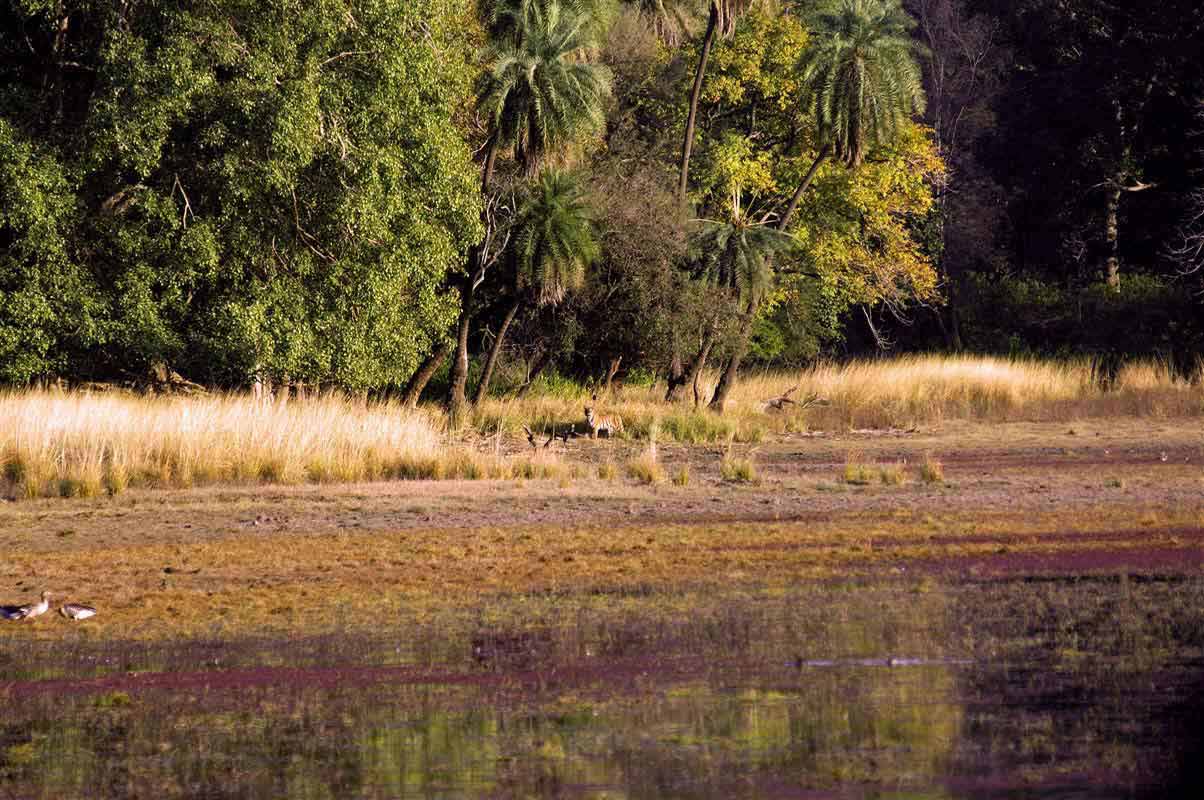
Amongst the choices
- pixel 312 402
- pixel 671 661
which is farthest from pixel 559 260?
pixel 671 661

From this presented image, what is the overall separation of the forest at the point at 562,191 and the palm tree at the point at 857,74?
0.08 metres

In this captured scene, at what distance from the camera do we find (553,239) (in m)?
36.9

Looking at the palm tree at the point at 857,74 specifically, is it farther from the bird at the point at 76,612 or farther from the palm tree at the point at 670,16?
the bird at the point at 76,612

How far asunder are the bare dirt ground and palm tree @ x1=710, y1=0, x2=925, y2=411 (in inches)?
773

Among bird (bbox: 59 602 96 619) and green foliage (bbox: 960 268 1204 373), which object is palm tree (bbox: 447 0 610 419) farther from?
bird (bbox: 59 602 96 619)

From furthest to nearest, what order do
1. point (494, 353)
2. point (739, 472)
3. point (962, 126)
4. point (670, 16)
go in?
1. point (962, 126)
2. point (670, 16)
3. point (494, 353)
4. point (739, 472)

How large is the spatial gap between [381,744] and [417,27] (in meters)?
26.0

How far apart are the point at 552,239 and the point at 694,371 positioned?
21.1 ft

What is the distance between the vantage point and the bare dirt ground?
13656mm

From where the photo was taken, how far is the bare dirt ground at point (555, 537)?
44.8 feet

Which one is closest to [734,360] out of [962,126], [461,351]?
[461,351]

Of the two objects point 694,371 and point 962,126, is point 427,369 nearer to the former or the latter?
point 694,371

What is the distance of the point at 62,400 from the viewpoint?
25.0 metres

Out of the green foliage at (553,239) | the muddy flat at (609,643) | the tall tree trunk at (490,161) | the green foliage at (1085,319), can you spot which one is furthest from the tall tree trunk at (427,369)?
the green foliage at (1085,319)
